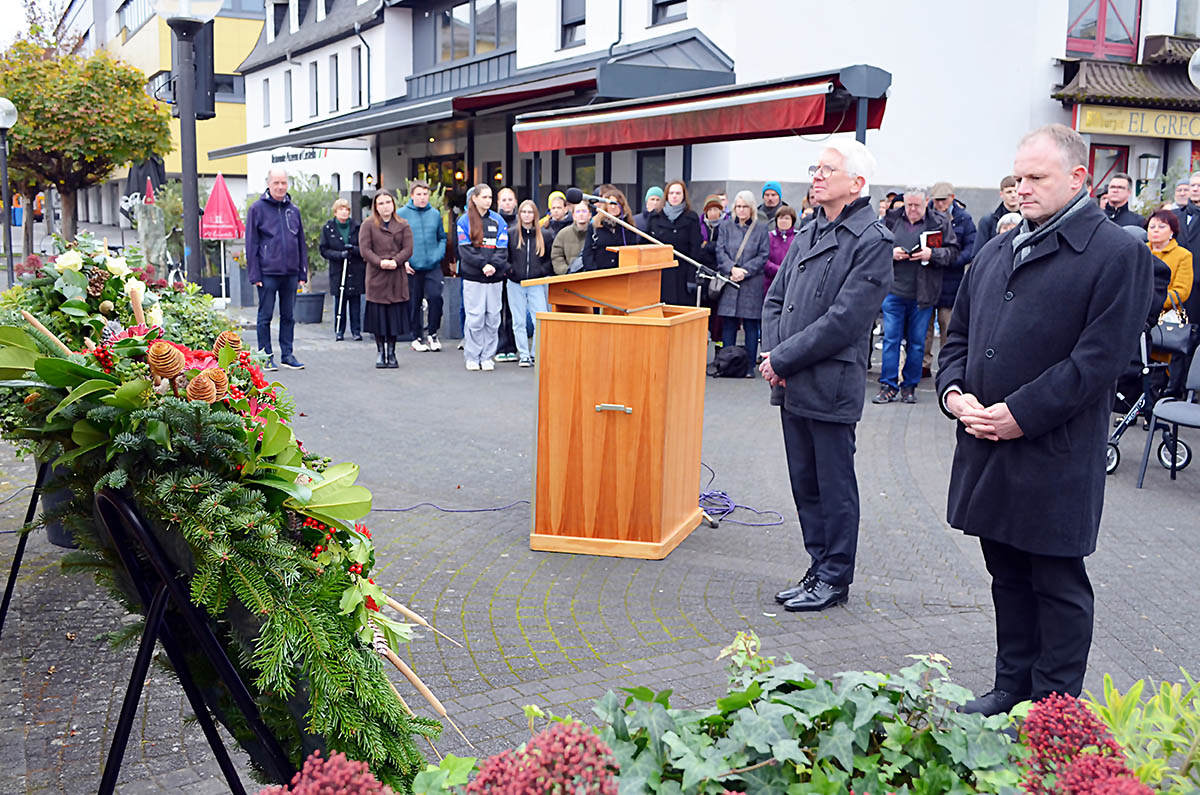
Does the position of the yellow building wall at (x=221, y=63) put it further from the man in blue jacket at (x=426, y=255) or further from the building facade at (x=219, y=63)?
the man in blue jacket at (x=426, y=255)

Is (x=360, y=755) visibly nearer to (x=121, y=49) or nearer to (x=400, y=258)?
(x=400, y=258)

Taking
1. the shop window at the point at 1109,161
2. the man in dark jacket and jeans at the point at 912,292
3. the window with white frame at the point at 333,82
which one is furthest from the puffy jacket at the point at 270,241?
the window with white frame at the point at 333,82

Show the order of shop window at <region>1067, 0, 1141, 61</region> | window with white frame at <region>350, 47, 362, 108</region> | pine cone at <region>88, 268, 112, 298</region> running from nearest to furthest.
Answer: pine cone at <region>88, 268, 112, 298</region>
shop window at <region>1067, 0, 1141, 61</region>
window with white frame at <region>350, 47, 362, 108</region>

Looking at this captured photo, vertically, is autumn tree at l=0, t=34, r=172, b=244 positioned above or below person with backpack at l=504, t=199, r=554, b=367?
above

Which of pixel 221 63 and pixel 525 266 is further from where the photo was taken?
pixel 221 63

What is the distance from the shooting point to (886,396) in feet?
38.7

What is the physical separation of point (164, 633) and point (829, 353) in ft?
11.0

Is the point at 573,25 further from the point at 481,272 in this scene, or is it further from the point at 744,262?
the point at 744,262

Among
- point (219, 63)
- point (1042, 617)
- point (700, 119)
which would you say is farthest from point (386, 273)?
point (219, 63)

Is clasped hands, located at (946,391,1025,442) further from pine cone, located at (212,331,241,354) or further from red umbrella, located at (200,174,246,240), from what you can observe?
red umbrella, located at (200,174,246,240)

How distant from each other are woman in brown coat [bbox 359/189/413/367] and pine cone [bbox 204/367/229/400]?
36.8 ft

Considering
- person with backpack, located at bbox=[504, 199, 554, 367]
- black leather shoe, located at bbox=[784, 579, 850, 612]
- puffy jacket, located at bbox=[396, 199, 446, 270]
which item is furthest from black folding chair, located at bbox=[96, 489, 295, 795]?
puffy jacket, located at bbox=[396, 199, 446, 270]

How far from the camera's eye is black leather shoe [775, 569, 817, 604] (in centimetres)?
545

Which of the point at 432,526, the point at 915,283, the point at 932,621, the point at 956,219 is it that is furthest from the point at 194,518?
the point at 956,219
